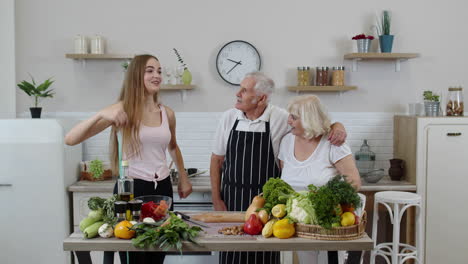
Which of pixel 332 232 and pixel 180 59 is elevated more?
pixel 180 59

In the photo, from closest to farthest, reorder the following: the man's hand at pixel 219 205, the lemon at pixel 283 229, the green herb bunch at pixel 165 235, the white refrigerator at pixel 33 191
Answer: the green herb bunch at pixel 165 235
the lemon at pixel 283 229
the man's hand at pixel 219 205
the white refrigerator at pixel 33 191

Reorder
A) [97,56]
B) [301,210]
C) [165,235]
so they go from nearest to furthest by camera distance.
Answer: [165,235] < [301,210] < [97,56]

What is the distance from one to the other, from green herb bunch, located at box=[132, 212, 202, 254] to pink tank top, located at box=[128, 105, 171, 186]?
68cm

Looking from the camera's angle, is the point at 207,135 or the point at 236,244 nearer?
the point at 236,244

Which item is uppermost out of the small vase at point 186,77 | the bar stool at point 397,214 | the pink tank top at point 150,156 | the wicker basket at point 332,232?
the small vase at point 186,77

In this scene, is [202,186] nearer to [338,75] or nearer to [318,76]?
[318,76]

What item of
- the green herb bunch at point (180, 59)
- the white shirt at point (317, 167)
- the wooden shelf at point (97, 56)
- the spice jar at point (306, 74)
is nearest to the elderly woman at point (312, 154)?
the white shirt at point (317, 167)

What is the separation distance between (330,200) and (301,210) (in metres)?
0.15

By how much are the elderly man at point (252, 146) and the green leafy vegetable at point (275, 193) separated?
2.55 ft

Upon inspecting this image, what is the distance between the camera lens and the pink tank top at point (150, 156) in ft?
10.3

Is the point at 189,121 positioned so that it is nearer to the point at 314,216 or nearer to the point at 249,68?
the point at 249,68

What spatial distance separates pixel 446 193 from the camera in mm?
4758

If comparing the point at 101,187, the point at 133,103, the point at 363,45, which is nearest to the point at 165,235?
the point at 133,103

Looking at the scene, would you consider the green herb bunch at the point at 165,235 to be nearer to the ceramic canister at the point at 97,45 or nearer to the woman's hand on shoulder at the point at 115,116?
the woman's hand on shoulder at the point at 115,116
